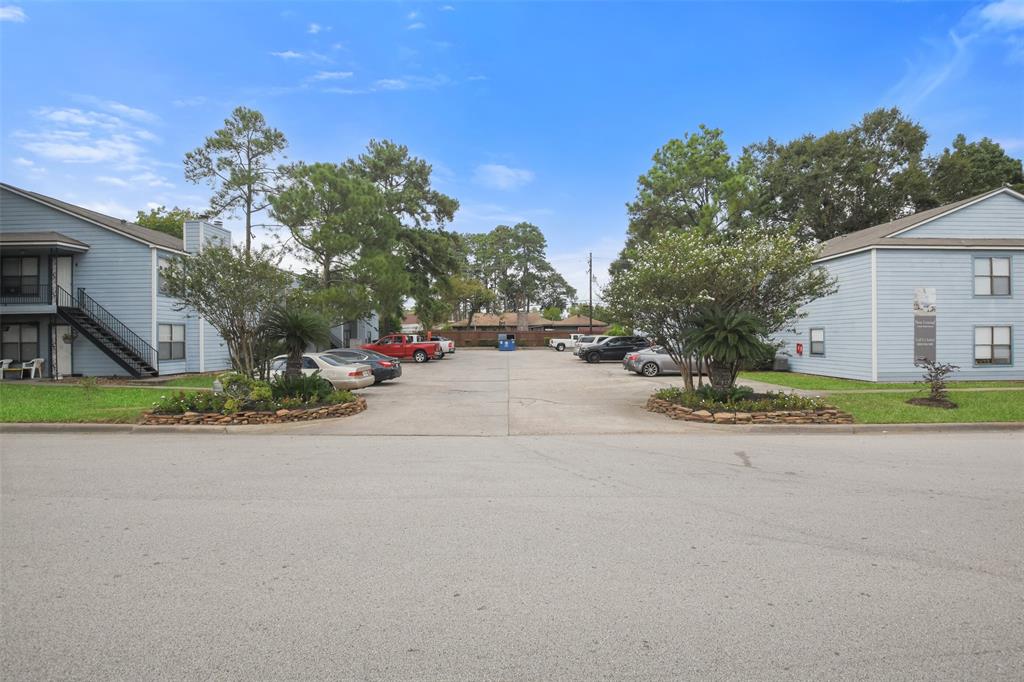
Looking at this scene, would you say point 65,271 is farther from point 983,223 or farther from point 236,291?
point 983,223

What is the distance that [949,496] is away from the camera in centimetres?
602

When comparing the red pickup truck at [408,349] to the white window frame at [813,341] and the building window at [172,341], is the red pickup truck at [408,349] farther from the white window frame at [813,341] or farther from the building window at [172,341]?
the white window frame at [813,341]

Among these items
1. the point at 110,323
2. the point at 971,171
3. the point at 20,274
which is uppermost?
the point at 971,171

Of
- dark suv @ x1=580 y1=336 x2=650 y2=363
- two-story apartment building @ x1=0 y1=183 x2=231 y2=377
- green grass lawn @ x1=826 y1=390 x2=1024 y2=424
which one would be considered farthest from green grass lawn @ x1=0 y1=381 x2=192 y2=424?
dark suv @ x1=580 y1=336 x2=650 y2=363

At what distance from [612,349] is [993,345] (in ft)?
59.7

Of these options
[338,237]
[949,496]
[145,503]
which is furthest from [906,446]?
[338,237]

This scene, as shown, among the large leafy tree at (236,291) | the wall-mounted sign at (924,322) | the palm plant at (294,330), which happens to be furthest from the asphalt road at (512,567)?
the wall-mounted sign at (924,322)

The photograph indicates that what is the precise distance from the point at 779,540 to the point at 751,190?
4588 cm

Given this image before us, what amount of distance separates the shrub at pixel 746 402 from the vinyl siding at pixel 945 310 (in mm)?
9860

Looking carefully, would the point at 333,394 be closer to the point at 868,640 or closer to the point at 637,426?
the point at 637,426

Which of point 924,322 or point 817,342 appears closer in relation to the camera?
point 924,322

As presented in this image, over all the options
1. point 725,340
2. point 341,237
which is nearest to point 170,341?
point 341,237

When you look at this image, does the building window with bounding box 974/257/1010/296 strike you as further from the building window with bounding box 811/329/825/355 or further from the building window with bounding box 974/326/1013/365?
the building window with bounding box 811/329/825/355

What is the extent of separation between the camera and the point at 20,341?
2230cm
